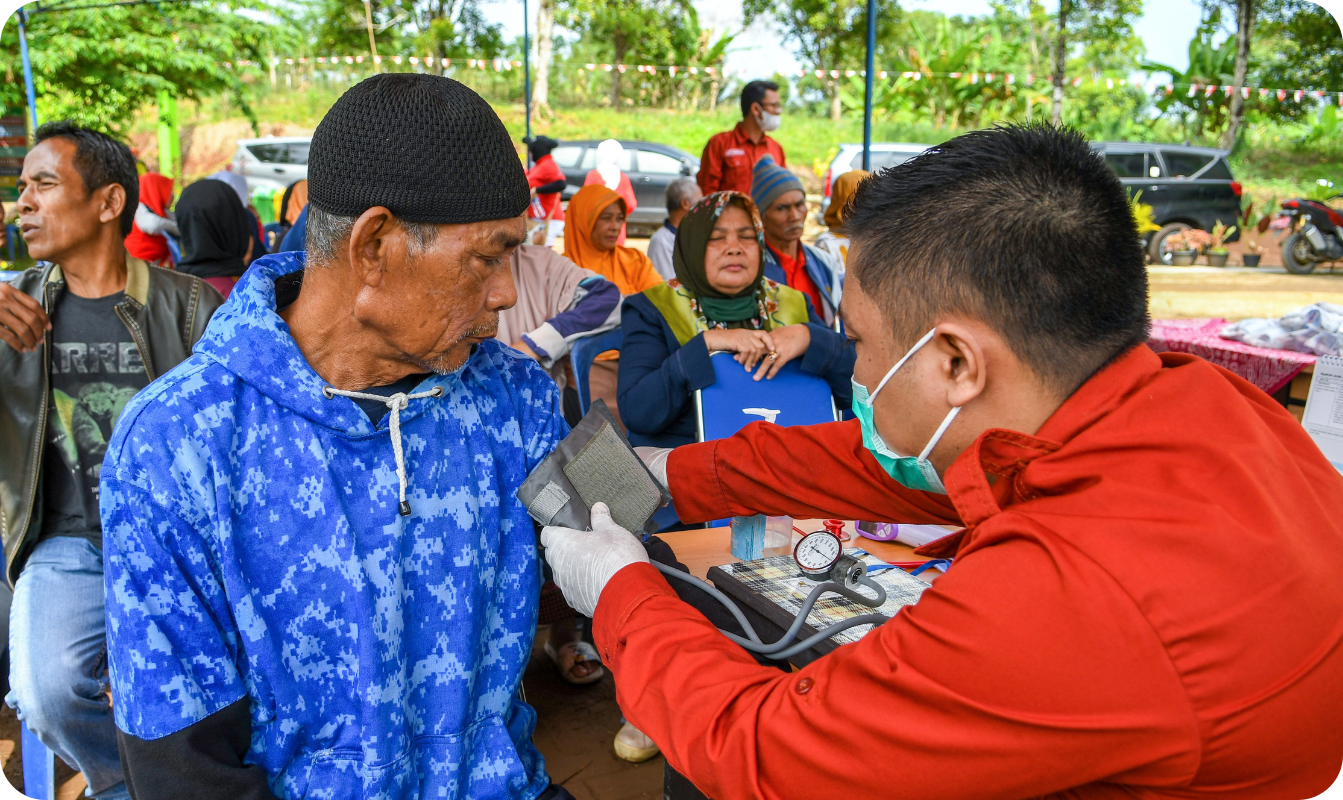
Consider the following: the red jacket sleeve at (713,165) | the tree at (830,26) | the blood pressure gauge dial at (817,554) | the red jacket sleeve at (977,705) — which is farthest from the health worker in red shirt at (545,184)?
the tree at (830,26)

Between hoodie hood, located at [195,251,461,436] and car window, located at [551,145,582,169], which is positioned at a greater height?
car window, located at [551,145,582,169]

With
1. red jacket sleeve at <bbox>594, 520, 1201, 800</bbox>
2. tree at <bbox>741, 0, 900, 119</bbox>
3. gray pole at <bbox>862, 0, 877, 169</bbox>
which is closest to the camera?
red jacket sleeve at <bbox>594, 520, 1201, 800</bbox>

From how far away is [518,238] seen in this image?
1.40 m

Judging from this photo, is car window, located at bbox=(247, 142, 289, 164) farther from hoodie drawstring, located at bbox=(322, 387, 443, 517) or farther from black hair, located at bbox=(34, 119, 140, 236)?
hoodie drawstring, located at bbox=(322, 387, 443, 517)

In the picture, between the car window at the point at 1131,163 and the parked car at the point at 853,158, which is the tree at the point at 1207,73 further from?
the parked car at the point at 853,158

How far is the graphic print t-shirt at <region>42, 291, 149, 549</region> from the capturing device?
7.27 ft

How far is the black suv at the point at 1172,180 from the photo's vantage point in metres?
13.5

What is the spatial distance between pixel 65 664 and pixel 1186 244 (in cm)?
1530

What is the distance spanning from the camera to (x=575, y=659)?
3240 mm

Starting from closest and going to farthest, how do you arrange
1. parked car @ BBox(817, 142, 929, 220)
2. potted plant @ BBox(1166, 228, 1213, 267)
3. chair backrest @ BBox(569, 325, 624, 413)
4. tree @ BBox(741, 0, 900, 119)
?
chair backrest @ BBox(569, 325, 624, 413)
parked car @ BBox(817, 142, 929, 220)
potted plant @ BBox(1166, 228, 1213, 267)
tree @ BBox(741, 0, 900, 119)

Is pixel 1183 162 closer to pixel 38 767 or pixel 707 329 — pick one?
pixel 707 329

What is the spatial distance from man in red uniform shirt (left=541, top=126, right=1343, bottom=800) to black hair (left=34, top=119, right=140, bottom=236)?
2104 mm

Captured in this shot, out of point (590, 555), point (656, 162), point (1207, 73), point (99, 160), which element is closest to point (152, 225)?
point (99, 160)

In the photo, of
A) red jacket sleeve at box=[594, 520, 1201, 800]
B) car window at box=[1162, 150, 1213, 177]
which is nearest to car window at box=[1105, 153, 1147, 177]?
car window at box=[1162, 150, 1213, 177]
